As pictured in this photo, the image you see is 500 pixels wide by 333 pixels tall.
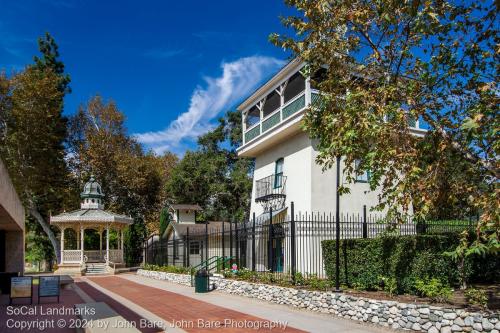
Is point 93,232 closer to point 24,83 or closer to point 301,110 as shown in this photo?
point 24,83

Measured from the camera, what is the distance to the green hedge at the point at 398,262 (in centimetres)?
1136

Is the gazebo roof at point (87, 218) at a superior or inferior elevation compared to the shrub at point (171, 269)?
superior

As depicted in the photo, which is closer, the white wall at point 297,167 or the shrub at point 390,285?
the shrub at point 390,285

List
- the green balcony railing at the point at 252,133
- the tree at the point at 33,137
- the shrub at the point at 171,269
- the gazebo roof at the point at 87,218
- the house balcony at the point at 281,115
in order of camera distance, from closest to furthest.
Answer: the house balcony at the point at 281,115, the shrub at the point at 171,269, the green balcony railing at the point at 252,133, the gazebo roof at the point at 87,218, the tree at the point at 33,137

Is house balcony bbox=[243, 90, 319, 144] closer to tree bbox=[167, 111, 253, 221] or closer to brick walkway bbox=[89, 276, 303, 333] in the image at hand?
brick walkway bbox=[89, 276, 303, 333]

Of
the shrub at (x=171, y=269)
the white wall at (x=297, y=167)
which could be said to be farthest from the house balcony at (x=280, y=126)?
the shrub at (x=171, y=269)

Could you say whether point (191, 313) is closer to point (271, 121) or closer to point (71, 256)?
point (271, 121)

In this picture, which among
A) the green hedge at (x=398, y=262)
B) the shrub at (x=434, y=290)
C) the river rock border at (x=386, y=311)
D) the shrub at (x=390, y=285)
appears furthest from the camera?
the green hedge at (x=398, y=262)

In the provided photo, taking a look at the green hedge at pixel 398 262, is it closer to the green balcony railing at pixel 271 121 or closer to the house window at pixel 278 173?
the house window at pixel 278 173

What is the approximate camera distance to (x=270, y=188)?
76.2 feet

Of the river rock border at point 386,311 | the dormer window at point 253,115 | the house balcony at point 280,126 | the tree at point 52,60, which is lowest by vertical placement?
the river rock border at point 386,311

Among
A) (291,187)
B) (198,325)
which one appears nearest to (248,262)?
(291,187)

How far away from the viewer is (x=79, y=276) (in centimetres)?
3064

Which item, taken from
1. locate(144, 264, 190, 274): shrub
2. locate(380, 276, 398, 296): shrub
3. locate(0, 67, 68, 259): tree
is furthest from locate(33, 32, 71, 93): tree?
locate(380, 276, 398, 296): shrub
